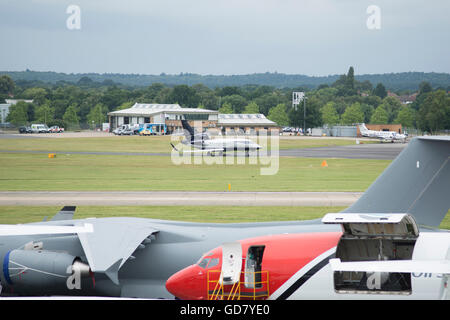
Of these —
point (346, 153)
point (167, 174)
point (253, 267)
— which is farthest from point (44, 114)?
point (253, 267)

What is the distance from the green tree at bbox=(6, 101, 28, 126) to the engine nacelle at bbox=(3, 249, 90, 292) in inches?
6021

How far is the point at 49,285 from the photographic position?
14.9 m

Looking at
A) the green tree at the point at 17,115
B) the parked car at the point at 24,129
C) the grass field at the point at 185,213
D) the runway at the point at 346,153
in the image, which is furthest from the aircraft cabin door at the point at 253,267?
the green tree at the point at 17,115

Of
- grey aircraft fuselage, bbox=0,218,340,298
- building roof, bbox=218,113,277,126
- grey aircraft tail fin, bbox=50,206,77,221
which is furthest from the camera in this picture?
building roof, bbox=218,113,277,126

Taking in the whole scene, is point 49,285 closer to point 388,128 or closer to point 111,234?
point 111,234

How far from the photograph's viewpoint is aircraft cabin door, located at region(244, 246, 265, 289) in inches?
518

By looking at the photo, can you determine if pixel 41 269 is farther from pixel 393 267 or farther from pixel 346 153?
pixel 346 153

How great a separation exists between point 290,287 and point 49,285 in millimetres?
6921

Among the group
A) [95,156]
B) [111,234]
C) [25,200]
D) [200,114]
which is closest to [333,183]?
[25,200]

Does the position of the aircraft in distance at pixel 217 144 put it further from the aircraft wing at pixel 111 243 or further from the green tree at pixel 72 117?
the green tree at pixel 72 117

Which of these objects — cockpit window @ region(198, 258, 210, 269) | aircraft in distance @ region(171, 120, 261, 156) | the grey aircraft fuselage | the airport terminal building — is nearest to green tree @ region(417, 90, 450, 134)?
aircraft in distance @ region(171, 120, 261, 156)

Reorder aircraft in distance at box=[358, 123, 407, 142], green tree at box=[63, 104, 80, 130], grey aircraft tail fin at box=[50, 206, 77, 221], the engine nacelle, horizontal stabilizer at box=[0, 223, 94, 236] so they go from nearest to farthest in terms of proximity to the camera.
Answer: horizontal stabilizer at box=[0, 223, 94, 236] < the engine nacelle < grey aircraft tail fin at box=[50, 206, 77, 221] < aircraft in distance at box=[358, 123, 407, 142] < green tree at box=[63, 104, 80, 130]

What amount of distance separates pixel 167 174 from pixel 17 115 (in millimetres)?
121032

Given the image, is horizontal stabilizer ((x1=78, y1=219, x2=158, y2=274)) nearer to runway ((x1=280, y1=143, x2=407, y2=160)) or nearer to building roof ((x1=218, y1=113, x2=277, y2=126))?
runway ((x1=280, y1=143, x2=407, y2=160))
